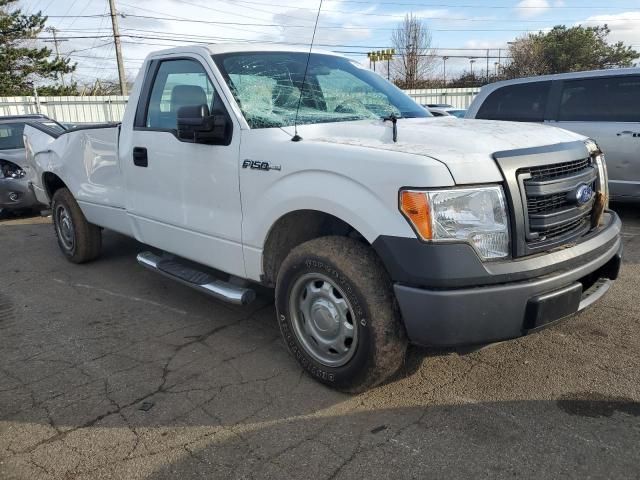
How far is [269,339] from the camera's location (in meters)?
4.03

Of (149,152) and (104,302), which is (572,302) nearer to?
(149,152)

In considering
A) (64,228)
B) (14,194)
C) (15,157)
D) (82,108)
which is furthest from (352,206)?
(82,108)

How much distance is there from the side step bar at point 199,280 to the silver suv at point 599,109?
540 centimetres

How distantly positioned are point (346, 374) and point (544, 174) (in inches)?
59.4

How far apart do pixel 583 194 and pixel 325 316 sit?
1597 millimetres

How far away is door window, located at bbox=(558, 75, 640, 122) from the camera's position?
691 centimetres

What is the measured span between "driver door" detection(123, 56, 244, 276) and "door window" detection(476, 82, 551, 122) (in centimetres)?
506

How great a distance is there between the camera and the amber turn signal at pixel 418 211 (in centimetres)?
261

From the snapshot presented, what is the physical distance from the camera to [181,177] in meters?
4.07

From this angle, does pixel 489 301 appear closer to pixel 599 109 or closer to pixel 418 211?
pixel 418 211

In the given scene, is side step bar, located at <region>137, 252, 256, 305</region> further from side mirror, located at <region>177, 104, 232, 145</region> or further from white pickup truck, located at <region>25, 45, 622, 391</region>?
side mirror, located at <region>177, 104, 232, 145</region>

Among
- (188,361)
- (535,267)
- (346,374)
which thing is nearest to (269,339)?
(188,361)

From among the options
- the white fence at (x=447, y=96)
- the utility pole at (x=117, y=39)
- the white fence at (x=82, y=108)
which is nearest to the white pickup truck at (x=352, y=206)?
the white fence at (x=82, y=108)

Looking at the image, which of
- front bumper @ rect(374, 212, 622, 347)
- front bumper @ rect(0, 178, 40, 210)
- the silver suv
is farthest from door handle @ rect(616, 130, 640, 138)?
front bumper @ rect(0, 178, 40, 210)
